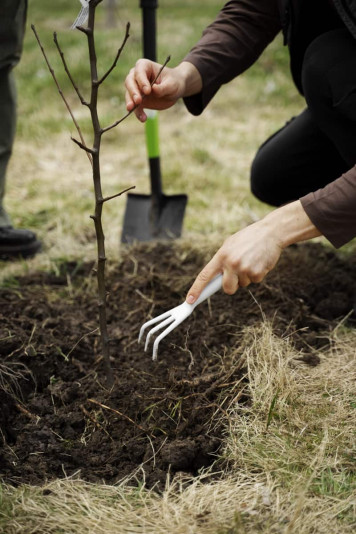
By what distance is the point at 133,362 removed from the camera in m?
1.93

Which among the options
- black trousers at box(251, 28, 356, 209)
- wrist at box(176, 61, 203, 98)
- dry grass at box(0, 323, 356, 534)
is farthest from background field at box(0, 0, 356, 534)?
wrist at box(176, 61, 203, 98)

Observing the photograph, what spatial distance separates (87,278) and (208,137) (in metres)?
2.12

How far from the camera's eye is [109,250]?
2.70 metres

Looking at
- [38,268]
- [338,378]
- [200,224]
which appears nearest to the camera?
[338,378]

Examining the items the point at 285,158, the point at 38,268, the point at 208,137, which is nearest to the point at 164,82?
the point at 285,158

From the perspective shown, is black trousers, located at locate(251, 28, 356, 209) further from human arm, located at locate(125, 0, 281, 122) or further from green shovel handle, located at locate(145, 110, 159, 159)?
green shovel handle, located at locate(145, 110, 159, 159)

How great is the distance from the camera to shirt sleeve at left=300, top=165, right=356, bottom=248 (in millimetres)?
1496

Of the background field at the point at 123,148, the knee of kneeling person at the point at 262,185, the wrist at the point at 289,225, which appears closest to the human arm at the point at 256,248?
the wrist at the point at 289,225

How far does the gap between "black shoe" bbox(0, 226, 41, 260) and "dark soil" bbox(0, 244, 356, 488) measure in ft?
0.87

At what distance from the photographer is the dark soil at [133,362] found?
1.59m

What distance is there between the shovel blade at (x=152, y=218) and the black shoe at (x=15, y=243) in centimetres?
44

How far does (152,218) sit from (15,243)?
26.4 inches

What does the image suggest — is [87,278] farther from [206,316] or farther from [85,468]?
[85,468]

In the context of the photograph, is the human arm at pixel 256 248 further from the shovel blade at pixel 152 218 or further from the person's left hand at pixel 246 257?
the shovel blade at pixel 152 218
